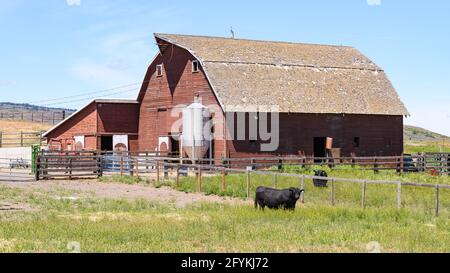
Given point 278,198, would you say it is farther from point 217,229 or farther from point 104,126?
point 104,126

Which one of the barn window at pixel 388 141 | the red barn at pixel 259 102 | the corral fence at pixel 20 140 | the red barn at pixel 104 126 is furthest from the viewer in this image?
the corral fence at pixel 20 140

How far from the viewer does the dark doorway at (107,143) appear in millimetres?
46031

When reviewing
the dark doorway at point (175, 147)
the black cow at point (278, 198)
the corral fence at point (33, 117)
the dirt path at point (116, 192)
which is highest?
the corral fence at point (33, 117)

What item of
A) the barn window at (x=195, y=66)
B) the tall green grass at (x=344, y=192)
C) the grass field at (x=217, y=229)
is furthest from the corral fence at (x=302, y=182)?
the barn window at (x=195, y=66)

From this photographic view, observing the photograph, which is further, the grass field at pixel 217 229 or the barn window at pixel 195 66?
the barn window at pixel 195 66

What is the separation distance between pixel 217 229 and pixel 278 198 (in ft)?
12.9

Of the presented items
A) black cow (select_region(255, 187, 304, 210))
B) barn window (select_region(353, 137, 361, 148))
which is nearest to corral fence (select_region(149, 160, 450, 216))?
black cow (select_region(255, 187, 304, 210))

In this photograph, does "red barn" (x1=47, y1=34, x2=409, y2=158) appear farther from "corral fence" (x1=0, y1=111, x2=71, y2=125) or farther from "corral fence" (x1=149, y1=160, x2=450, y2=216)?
"corral fence" (x1=0, y1=111, x2=71, y2=125)

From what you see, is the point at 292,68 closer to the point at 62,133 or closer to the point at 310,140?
the point at 310,140

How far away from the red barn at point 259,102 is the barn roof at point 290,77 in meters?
0.07

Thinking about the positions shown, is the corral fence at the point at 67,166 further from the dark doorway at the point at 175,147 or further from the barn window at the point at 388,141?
the barn window at the point at 388,141

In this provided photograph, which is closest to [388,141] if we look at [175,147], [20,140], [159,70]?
[175,147]

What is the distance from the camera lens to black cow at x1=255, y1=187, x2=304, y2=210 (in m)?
17.8
